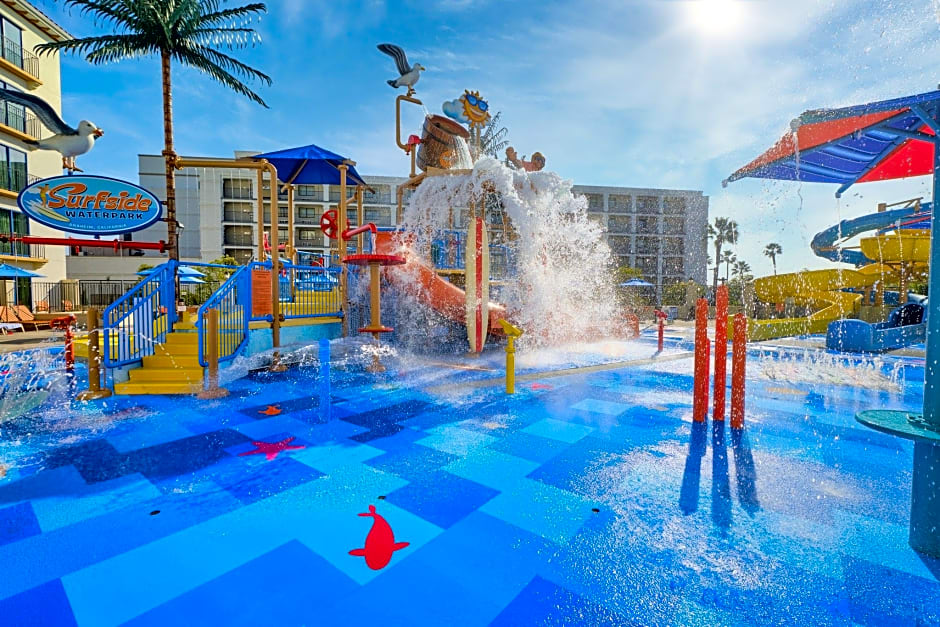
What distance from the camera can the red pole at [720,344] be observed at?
17.0 feet

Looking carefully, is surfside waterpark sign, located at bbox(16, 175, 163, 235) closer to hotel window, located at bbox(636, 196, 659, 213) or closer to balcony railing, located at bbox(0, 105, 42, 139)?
balcony railing, located at bbox(0, 105, 42, 139)

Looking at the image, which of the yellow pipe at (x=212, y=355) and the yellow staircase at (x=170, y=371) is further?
the yellow staircase at (x=170, y=371)

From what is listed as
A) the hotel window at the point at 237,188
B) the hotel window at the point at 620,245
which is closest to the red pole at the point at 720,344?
the hotel window at the point at 237,188

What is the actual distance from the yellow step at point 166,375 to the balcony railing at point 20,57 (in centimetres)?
2729

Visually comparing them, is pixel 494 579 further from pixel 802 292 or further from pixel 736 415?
pixel 802 292

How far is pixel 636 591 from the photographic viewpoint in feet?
8.57

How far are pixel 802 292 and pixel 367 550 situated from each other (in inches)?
1133

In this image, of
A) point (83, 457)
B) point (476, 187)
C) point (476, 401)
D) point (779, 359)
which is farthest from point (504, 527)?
point (779, 359)

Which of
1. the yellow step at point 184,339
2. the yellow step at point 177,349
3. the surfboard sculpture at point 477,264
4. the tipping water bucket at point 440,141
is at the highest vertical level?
the tipping water bucket at point 440,141

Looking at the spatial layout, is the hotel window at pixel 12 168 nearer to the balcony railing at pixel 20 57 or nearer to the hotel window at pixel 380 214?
the balcony railing at pixel 20 57

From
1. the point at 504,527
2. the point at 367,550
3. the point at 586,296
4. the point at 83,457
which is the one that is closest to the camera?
the point at 367,550

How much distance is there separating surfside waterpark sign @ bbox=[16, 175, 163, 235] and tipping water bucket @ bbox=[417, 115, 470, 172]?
7170 mm

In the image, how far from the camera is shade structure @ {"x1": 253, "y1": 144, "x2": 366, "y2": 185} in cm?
1021

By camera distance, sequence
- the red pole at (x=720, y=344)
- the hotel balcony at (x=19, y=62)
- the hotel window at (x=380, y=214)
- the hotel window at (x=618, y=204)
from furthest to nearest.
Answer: the hotel window at (x=618, y=204) < the hotel window at (x=380, y=214) < the hotel balcony at (x=19, y=62) < the red pole at (x=720, y=344)
